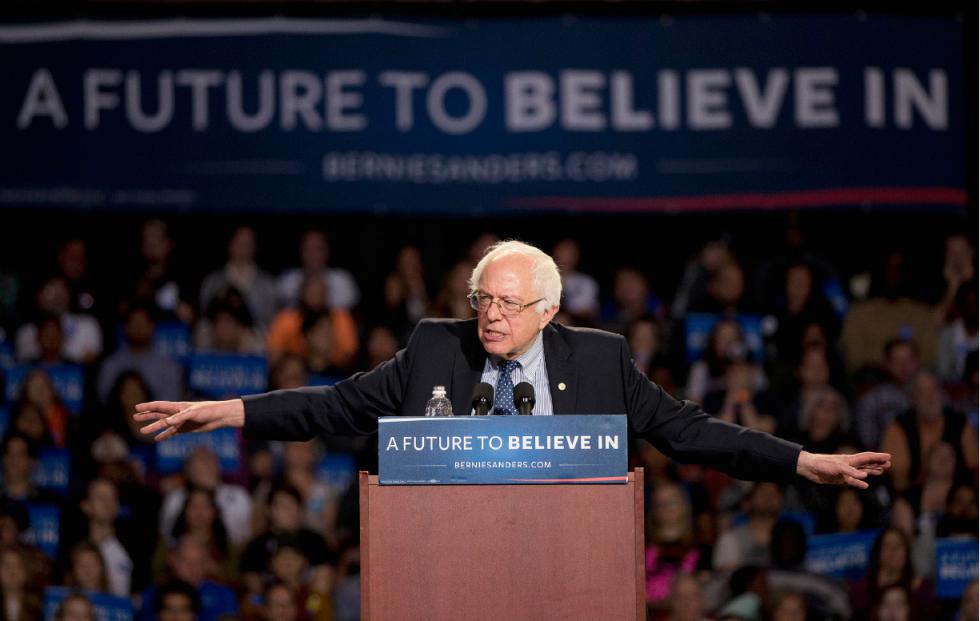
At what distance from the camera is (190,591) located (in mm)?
6008

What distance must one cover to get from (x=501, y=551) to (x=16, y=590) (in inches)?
161

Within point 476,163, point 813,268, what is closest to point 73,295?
point 476,163

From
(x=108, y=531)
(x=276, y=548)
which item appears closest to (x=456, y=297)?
(x=276, y=548)

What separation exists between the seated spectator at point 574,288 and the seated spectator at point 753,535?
1.40 metres

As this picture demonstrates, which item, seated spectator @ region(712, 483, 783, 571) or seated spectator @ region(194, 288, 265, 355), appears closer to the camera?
seated spectator @ region(712, 483, 783, 571)

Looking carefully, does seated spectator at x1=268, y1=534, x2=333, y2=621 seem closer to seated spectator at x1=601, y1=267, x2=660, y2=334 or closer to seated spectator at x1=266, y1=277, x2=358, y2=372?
seated spectator at x1=266, y1=277, x2=358, y2=372

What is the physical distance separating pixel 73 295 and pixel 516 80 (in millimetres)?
2464

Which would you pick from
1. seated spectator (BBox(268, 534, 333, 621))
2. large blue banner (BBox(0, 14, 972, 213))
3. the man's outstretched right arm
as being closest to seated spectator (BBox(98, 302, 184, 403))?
large blue banner (BBox(0, 14, 972, 213))

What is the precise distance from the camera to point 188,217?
26.5ft

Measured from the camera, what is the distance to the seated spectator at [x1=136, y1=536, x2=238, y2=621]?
5996mm

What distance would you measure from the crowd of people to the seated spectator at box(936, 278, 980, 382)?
0.4 inches

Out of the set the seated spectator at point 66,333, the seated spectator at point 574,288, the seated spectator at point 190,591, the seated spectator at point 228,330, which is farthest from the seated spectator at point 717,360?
the seated spectator at point 66,333

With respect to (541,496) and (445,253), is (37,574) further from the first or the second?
(541,496)

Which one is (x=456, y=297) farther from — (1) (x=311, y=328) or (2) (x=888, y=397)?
(2) (x=888, y=397)
